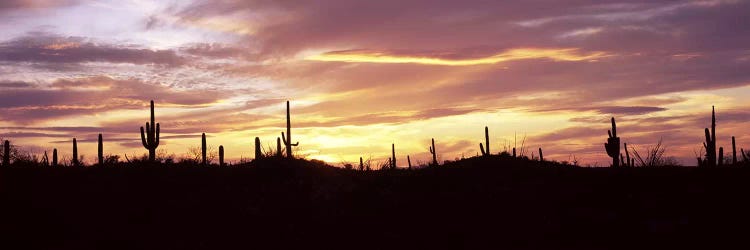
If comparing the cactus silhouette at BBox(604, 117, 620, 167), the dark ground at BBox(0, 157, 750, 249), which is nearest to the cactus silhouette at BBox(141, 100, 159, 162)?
the dark ground at BBox(0, 157, 750, 249)

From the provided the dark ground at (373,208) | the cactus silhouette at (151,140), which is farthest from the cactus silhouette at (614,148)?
the cactus silhouette at (151,140)

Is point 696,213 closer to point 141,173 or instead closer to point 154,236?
point 154,236

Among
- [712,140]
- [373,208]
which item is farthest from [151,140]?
[712,140]

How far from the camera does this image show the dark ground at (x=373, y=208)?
20.1 metres

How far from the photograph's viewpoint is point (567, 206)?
2216cm

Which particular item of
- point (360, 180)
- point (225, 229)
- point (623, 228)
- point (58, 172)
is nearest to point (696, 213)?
point (623, 228)

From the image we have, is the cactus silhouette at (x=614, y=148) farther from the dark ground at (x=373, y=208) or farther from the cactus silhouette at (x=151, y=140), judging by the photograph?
the cactus silhouette at (x=151, y=140)

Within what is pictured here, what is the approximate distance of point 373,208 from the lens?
76.3ft

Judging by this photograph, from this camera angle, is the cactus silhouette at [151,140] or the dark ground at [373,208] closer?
the dark ground at [373,208]

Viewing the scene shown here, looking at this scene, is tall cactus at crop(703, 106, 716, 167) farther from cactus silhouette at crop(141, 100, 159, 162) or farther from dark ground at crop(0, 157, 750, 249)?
cactus silhouette at crop(141, 100, 159, 162)

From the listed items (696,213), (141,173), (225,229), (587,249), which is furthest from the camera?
(141,173)

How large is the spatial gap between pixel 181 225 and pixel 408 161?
38.1m

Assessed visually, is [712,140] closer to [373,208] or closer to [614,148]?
[614,148]

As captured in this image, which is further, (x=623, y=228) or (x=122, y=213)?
(x=122, y=213)
